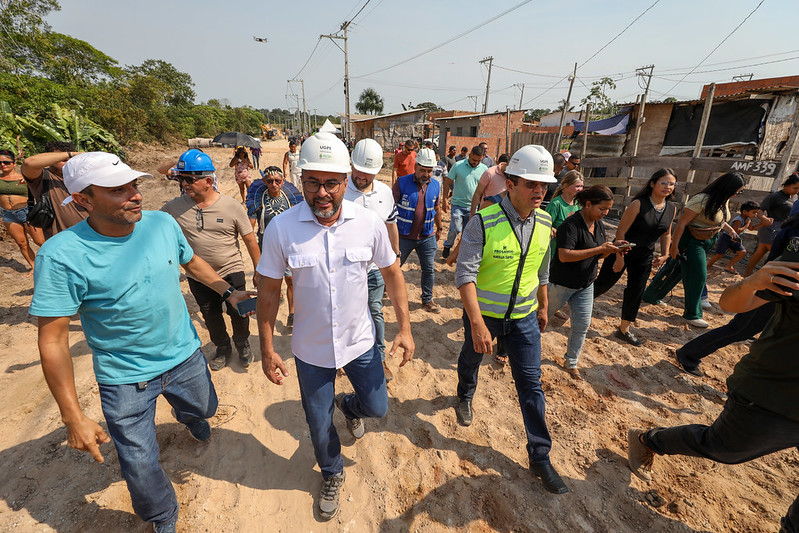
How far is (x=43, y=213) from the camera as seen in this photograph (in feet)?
12.0

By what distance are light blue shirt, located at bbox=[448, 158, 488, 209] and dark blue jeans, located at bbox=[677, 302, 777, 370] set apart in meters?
3.61

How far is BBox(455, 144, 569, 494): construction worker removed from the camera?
2346mm

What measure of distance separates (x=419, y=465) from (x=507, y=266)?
1.62m

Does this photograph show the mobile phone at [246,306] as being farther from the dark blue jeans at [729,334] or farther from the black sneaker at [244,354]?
the dark blue jeans at [729,334]

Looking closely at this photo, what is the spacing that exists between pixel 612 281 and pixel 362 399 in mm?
3150

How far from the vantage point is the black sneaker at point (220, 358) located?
3.62 m

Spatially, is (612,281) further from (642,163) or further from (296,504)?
(642,163)

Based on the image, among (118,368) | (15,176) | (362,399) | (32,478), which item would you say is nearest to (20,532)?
(32,478)

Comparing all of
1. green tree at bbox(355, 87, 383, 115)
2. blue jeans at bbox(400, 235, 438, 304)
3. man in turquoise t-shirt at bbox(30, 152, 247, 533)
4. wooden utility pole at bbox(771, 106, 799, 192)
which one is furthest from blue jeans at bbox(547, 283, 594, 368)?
green tree at bbox(355, 87, 383, 115)

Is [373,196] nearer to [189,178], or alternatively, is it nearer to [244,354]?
[189,178]

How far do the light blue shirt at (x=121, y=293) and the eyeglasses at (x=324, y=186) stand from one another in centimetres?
94

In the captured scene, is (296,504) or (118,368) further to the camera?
(296,504)

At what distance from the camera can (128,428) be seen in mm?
1845

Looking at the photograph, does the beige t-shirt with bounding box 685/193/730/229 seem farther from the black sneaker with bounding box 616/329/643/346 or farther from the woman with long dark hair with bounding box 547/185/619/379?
the woman with long dark hair with bounding box 547/185/619/379
